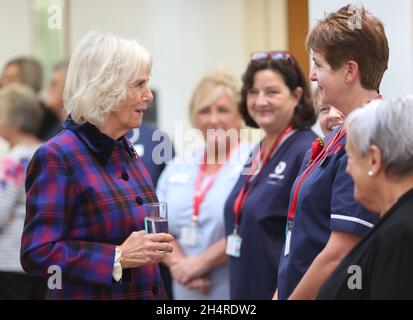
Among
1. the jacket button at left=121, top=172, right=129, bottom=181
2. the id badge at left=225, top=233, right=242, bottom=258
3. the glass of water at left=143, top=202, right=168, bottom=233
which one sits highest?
the jacket button at left=121, top=172, right=129, bottom=181

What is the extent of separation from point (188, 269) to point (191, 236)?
0.17 m

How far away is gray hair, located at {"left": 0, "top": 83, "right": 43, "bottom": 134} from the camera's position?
4508 mm

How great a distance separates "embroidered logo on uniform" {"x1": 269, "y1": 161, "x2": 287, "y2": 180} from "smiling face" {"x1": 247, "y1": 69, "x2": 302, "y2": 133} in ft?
0.76

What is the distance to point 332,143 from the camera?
2.43 meters

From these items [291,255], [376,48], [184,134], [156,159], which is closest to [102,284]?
[291,255]

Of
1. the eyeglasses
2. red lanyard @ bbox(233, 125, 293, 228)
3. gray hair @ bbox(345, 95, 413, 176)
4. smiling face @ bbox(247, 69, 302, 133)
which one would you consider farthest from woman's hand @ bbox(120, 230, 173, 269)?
the eyeglasses

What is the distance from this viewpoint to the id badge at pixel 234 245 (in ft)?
11.6

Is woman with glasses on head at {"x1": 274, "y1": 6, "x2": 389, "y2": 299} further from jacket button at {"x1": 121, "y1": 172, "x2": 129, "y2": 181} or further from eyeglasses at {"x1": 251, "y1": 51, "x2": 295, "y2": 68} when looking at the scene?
eyeglasses at {"x1": 251, "y1": 51, "x2": 295, "y2": 68}

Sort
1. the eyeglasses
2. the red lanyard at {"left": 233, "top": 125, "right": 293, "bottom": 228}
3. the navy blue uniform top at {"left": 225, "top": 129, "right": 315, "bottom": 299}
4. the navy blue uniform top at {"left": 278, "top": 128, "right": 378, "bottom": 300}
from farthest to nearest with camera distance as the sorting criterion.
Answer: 1. the eyeglasses
2. the red lanyard at {"left": 233, "top": 125, "right": 293, "bottom": 228}
3. the navy blue uniform top at {"left": 225, "top": 129, "right": 315, "bottom": 299}
4. the navy blue uniform top at {"left": 278, "top": 128, "right": 378, "bottom": 300}

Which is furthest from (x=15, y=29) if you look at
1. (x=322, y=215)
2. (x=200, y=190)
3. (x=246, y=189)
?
(x=322, y=215)

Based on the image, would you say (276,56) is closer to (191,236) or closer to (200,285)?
(191,236)

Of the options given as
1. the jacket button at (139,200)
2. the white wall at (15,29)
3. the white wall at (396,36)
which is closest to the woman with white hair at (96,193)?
the jacket button at (139,200)

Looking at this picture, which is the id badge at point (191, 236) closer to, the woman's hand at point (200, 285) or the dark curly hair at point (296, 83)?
the woman's hand at point (200, 285)

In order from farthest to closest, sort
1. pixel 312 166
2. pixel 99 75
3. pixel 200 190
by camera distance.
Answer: pixel 200 190 → pixel 99 75 → pixel 312 166
